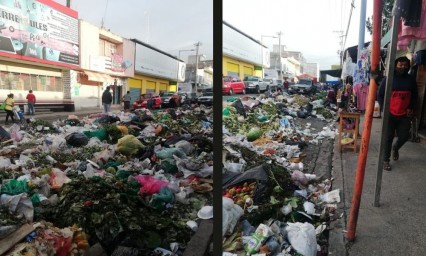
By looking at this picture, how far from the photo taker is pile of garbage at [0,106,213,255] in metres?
2.82

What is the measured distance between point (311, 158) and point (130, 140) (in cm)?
351

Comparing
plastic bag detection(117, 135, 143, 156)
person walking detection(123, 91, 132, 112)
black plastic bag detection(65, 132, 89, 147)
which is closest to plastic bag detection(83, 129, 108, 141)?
black plastic bag detection(65, 132, 89, 147)

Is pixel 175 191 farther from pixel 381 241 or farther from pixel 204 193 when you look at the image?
pixel 381 241

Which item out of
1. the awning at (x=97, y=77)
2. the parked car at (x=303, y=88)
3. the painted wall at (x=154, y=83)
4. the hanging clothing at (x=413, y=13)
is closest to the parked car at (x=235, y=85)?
the parked car at (x=303, y=88)

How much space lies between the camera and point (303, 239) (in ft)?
9.60

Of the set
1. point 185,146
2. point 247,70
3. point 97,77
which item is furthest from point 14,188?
point 247,70

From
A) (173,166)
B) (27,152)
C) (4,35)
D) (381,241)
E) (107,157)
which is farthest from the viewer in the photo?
(4,35)

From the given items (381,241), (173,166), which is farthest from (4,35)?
(381,241)

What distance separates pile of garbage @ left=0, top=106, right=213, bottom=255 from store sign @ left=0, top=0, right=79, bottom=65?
12445 mm

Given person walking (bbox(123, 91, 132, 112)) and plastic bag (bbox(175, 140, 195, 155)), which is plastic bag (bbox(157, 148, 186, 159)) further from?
person walking (bbox(123, 91, 132, 112))

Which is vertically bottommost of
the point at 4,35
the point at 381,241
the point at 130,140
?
the point at 381,241

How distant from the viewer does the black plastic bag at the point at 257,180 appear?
4121 mm

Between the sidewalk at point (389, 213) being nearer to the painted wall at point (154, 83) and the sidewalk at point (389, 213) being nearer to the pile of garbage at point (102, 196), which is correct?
the pile of garbage at point (102, 196)

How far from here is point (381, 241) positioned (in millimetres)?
3018
